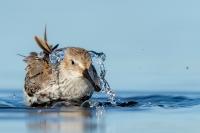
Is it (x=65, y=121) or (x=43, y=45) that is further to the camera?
(x=43, y=45)

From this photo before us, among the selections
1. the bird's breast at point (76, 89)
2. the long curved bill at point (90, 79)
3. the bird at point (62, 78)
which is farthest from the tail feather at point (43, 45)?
the long curved bill at point (90, 79)

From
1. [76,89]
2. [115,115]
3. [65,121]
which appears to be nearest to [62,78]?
[76,89]

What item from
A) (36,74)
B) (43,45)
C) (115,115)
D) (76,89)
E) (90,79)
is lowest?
(115,115)

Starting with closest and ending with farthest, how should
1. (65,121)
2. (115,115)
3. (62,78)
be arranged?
(65,121)
(115,115)
(62,78)

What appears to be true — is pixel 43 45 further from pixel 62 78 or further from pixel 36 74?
pixel 62 78

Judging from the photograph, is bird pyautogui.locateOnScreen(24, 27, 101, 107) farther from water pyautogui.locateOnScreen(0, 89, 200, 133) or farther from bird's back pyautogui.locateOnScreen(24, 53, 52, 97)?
water pyautogui.locateOnScreen(0, 89, 200, 133)

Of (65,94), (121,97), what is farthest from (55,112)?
(121,97)

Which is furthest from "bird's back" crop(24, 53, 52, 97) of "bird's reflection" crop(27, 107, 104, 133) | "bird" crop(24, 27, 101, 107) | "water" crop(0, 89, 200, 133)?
"bird's reflection" crop(27, 107, 104, 133)

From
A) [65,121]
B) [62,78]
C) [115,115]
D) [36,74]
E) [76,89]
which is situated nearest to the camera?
[65,121]
